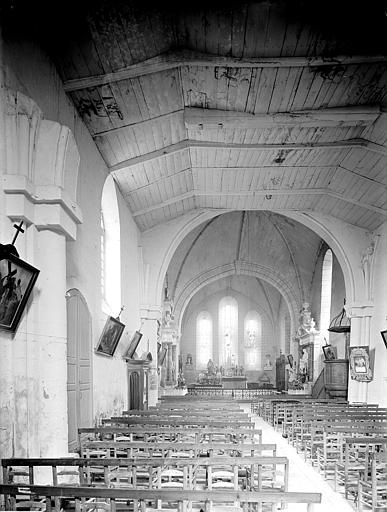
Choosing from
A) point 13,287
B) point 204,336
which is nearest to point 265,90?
point 13,287

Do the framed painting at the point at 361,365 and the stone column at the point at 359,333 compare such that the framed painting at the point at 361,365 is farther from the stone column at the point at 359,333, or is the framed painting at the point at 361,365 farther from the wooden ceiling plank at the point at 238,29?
the wooden ceiling plank at the point at 238,29

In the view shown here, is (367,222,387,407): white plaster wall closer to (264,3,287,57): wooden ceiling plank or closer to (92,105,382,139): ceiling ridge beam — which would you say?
(92,105,382,139): ceiling ridge beam

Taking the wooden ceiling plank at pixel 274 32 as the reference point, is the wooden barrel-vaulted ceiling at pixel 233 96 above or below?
below

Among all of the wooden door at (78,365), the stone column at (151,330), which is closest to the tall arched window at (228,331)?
the stone column at (151,330)

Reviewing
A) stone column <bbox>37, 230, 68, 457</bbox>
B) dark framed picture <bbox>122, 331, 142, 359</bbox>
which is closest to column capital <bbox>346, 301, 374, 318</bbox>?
dark framed picture <bbox>122, 331, 142, 359</bbox>

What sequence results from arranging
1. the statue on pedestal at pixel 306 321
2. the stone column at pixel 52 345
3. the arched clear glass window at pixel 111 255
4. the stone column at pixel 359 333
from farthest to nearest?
1. the statue on pedestal at pixel 306 321
2. the stone column at pixel 359 333
3. the arched clear glass window at pixel 111 255
4. the stone column at pixel 52 345

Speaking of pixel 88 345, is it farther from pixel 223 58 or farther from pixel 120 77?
pixel 223 58

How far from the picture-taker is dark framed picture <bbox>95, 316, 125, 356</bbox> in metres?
10.4

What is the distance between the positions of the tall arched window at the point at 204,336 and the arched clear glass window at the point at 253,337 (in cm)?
230

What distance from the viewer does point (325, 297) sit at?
75.5 feet

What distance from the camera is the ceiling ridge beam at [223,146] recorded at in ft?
36.4

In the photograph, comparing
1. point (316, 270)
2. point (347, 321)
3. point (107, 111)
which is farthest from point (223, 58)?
point (316, 270)

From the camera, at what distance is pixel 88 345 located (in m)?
9.66

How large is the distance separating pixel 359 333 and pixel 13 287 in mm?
12482
